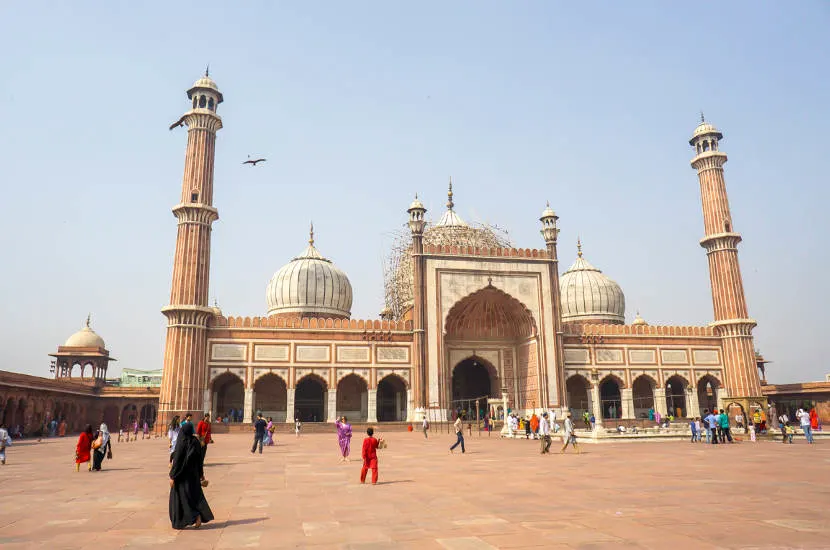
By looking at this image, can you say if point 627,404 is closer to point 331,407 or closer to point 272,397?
point 331,407

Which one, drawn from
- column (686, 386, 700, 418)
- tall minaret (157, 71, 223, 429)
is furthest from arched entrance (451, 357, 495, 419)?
tall minaret (157, 71, 223, 429)

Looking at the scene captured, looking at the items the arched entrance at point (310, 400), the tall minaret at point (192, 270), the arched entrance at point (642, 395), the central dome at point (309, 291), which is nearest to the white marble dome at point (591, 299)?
the arched entrance at point (642, 395)

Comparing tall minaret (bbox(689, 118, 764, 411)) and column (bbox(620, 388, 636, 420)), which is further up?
tall minaret (bbox(689, 118, 764, 411))

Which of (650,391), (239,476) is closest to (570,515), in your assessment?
(239,476)

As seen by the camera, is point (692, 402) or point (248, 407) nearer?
point (248, 407)

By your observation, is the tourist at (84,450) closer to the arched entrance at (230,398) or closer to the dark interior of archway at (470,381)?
the arched entrance at (230,398)

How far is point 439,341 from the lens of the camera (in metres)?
30.3

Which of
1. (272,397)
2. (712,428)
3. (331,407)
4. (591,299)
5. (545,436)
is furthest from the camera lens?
(591,299)

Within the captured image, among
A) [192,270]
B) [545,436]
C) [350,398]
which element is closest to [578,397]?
[350,398]

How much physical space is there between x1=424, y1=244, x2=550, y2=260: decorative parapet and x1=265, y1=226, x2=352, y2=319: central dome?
7585 millimetres

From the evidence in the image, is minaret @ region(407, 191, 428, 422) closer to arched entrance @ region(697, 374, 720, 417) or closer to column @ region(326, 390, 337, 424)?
column @ region(326, 390, 337, 424)

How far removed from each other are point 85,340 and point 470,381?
27478 millimetres

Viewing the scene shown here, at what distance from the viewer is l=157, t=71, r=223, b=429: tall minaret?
1062 inches

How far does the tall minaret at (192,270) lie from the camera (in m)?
27.0
